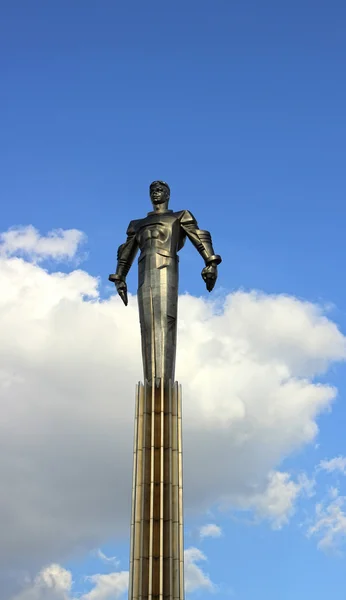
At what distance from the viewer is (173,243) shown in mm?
27797

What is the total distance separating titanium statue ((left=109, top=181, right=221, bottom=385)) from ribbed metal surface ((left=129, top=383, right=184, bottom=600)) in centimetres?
102

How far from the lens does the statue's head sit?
28844 mm

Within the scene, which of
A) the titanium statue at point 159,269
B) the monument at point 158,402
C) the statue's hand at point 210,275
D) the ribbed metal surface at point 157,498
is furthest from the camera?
the statue's hand at point 210,275

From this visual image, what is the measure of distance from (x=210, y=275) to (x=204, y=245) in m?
1.15

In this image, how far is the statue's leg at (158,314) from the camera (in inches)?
1027

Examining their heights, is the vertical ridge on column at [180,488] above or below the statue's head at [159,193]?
below

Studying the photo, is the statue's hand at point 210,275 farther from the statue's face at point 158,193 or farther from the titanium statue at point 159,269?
the statue's face at point 158,193

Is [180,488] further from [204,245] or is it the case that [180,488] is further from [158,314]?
[204,245]

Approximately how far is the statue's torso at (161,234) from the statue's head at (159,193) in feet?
1.82

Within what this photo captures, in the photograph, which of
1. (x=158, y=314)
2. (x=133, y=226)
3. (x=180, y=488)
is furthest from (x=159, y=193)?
(x=180, y=488)

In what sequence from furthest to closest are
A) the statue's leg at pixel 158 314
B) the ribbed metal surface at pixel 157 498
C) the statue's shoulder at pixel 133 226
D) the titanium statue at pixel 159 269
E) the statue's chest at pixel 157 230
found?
the statue's shoulder at pixel 133 226, the statue's chest at pixel 157 230, the titanium statue at pixel 159 269, the statue's leg at pixel 158 314, the ribbed metal surface at pixel 157 498

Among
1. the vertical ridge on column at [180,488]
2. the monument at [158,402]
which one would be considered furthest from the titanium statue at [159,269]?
the vertical ridge on column at [180,488]

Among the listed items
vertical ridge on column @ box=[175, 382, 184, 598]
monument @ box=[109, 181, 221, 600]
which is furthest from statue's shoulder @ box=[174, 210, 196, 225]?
vertical ridge on column @ box=[175, 382, 184, 598]

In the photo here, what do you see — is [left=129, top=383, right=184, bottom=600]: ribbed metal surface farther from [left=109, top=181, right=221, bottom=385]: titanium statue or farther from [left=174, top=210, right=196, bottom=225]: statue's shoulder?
[left=174, top=210, right=196, bottom=225]: statue's shoulder
